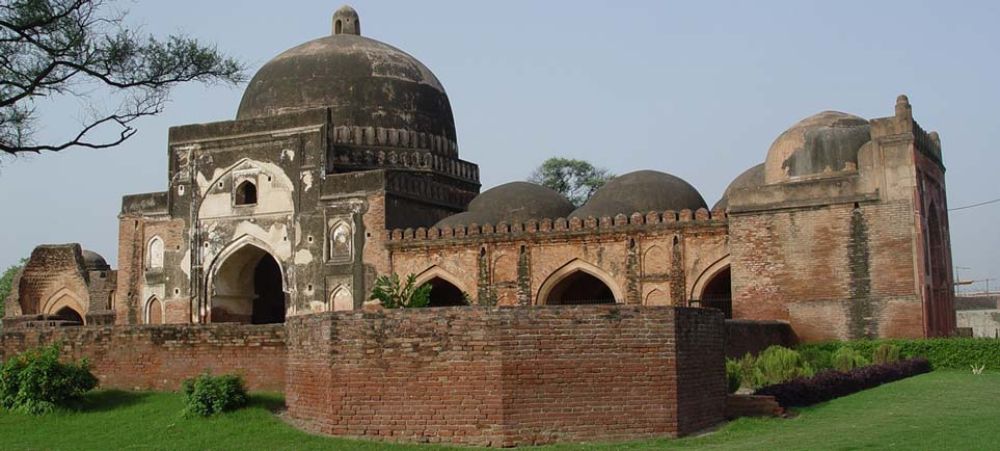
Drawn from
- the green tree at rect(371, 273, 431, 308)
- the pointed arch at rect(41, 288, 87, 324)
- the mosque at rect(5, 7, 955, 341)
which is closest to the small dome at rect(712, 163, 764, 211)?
the mosque at rect(5, 7, 955, 341)

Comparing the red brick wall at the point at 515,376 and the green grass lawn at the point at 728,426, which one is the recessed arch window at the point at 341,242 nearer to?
the green grass lawn at the point at 728,426

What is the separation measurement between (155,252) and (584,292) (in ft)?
31.2

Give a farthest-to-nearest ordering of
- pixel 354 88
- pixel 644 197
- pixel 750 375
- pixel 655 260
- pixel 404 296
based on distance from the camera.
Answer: pixel 354 88 → pixel 644 197 → pixel 655 260 → pixel 404 296 → pixel 750 375

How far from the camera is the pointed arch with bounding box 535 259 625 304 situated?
21445 millimetres

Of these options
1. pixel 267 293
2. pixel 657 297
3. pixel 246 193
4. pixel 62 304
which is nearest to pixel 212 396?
pixel 657 297

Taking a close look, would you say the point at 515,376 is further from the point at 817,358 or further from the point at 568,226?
the point at 568,226

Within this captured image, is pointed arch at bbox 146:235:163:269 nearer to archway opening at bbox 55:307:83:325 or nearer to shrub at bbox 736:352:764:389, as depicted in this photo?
archway opening at bbox 55:307:83:325

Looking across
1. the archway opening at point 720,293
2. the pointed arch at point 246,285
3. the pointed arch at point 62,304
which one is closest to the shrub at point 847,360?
the archway opening at point 720,293

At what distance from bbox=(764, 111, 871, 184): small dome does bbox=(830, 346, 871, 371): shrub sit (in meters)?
3.82

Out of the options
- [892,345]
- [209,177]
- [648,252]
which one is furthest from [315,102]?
[892,345]

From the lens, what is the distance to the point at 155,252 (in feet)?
81.8

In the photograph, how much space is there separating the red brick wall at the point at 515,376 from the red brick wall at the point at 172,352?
3.41 metres

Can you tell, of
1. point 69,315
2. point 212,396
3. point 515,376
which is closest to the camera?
point 515,376

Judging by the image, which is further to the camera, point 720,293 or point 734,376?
point 720,293
